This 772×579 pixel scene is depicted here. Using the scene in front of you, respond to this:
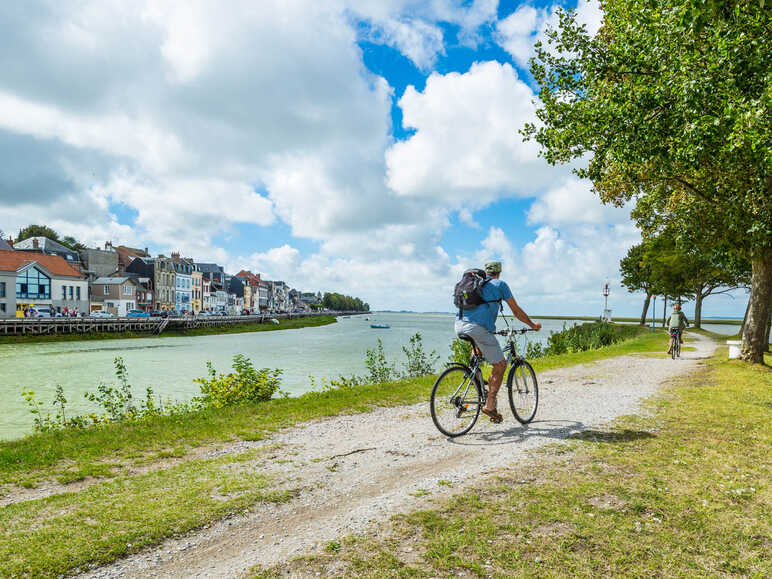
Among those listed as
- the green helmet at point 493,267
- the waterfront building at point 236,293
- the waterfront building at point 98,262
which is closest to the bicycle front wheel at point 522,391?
the green helmet at point 493,267

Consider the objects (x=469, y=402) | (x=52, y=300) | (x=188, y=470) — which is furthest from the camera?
(x=52, y=300)

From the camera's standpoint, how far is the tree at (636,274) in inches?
2320

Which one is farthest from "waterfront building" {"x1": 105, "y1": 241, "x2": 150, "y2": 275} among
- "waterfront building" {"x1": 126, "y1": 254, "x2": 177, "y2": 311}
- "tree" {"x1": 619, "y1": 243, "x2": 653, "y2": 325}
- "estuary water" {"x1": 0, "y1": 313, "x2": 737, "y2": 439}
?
"tree" {"x1": 619, "y1": 243, "x2": 653, "y2": 325}

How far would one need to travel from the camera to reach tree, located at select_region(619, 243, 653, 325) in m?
58.9

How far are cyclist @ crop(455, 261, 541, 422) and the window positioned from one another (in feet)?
246

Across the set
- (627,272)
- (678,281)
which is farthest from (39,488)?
(627,272)

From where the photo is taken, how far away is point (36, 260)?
217ft

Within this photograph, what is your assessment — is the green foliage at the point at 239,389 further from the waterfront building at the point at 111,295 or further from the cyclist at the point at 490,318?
the waterfront building at the point at 111,295

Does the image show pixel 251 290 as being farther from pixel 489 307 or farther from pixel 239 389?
pixel 489 307

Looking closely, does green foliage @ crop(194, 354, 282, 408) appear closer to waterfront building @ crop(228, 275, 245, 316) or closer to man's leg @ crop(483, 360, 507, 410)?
man's leg @ crop(483, 360, 507, 410)

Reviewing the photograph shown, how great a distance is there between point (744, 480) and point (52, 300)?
82.4 meters

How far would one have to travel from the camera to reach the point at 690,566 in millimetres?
3502

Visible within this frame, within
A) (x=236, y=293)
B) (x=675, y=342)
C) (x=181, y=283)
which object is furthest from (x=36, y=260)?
(x=675, y=342)

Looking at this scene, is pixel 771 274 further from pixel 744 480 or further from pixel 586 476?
pixel 586 476
